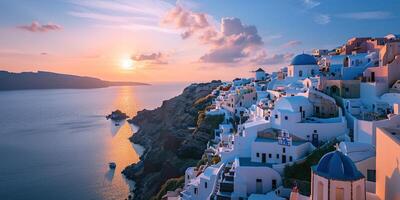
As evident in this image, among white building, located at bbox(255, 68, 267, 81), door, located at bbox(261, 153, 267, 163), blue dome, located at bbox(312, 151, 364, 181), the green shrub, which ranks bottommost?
the green shrub

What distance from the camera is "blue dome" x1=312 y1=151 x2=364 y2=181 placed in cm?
1183

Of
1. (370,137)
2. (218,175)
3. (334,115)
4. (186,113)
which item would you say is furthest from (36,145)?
(370,137)

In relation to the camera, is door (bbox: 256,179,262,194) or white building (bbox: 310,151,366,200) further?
→ door (bbox: 256,179,262,194)

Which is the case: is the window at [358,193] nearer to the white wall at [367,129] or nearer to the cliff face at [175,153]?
the white wall at [367,129]

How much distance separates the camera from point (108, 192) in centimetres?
4338

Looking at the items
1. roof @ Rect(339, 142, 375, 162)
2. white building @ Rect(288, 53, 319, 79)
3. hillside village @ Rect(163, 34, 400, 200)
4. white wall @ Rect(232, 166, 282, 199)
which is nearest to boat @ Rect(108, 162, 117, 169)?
hillside village @ Rect(163, 34, 400, 200)

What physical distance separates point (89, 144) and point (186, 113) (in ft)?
80.6

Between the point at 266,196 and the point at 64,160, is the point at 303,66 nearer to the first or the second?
the point at 266,196

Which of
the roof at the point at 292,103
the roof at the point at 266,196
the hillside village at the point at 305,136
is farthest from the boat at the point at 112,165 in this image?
the roof at the point at 266,196

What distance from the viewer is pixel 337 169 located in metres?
12.0

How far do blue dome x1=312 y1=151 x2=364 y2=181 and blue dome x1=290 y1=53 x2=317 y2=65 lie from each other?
83.5 ft

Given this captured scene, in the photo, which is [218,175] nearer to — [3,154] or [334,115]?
[334,115]

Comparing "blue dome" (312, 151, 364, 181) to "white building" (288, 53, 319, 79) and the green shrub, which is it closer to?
the green shrub

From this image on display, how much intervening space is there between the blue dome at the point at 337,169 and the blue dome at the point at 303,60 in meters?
25.4
